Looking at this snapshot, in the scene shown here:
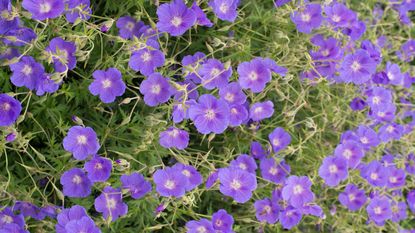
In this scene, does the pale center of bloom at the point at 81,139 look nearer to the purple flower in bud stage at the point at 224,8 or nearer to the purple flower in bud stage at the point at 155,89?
the purple flower in bud stage at the point at 155,89

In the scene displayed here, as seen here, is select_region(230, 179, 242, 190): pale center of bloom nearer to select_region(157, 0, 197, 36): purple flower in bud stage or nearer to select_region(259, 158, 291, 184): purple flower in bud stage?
select_region(259, 158, 291, 184): purple flower in bud stage

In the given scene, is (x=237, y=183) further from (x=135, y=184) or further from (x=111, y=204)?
(x=111, y=204)

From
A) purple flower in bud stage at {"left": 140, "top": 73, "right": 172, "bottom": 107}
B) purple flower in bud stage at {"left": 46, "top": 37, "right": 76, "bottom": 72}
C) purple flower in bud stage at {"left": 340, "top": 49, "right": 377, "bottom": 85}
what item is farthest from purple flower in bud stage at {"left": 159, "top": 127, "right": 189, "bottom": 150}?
purple flower in bud stage at {"left": 340, "top": 49, "right": 377, "bottom": 85}

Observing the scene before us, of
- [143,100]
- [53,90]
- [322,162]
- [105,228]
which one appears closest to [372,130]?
[322,162]

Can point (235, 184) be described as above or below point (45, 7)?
below

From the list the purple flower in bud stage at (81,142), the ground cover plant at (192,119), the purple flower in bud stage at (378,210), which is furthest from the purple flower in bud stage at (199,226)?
the purple flower in bud stage at (378,210)

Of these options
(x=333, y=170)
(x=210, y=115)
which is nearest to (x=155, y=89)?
(x=210, y=115)

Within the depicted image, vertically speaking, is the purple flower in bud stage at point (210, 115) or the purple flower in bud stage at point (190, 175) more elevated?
the purple flower in bud stage at point (210, 115)
